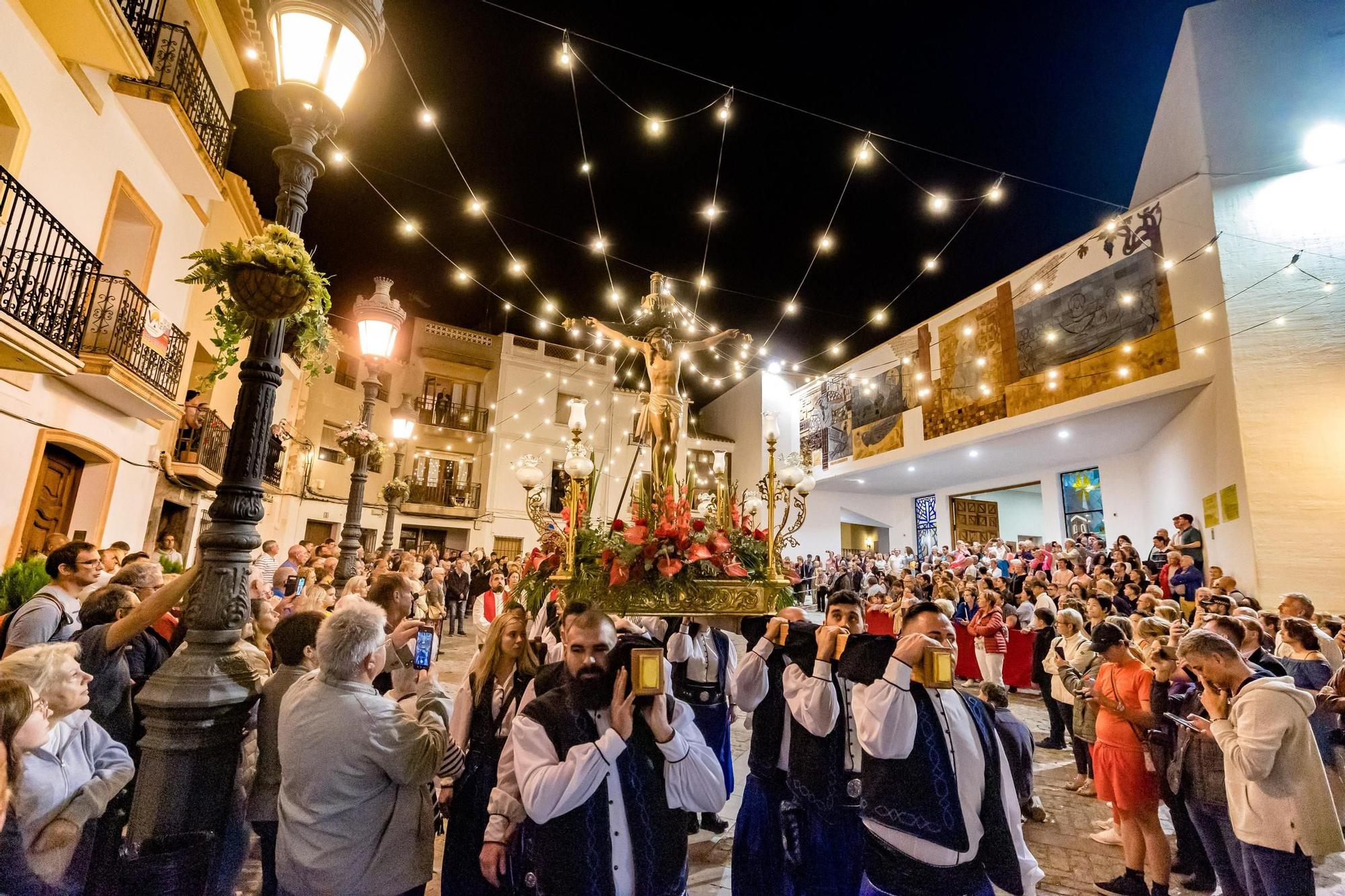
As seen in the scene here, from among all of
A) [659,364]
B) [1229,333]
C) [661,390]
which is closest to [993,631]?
[661,390]

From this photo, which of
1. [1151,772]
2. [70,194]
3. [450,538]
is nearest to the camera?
[1151,772]

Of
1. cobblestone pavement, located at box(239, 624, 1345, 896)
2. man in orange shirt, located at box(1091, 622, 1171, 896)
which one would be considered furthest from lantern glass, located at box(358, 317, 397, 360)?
man in orange shirt, located at box(1091, 622, 1171, 896)

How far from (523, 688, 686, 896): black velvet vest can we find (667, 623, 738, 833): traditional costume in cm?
188

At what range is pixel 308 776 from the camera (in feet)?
6.66

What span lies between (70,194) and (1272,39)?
61.1 ft

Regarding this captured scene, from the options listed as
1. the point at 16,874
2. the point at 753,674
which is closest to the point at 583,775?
the point at 753,674

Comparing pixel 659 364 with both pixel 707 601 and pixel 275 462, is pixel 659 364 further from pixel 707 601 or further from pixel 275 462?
pixel 275 462

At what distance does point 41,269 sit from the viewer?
637 cm

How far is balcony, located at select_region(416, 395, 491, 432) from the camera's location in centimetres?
2297

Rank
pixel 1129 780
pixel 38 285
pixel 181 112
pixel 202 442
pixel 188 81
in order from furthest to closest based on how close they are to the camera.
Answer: pixel 202 442, pixel 188 81, pixel 181 112, pixel 38 285, pixel 1129 780

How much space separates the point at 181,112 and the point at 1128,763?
12036mm

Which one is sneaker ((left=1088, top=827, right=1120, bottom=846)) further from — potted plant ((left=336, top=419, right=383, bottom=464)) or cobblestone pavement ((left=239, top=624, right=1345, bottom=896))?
potted plant ((left=336, top=419, right=383, bottom=464))

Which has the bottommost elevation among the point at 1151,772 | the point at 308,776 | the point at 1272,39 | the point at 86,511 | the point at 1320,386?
the point at 1151,772

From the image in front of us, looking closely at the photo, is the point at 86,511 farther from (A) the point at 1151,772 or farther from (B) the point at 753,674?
(A) the point at 1151,772
